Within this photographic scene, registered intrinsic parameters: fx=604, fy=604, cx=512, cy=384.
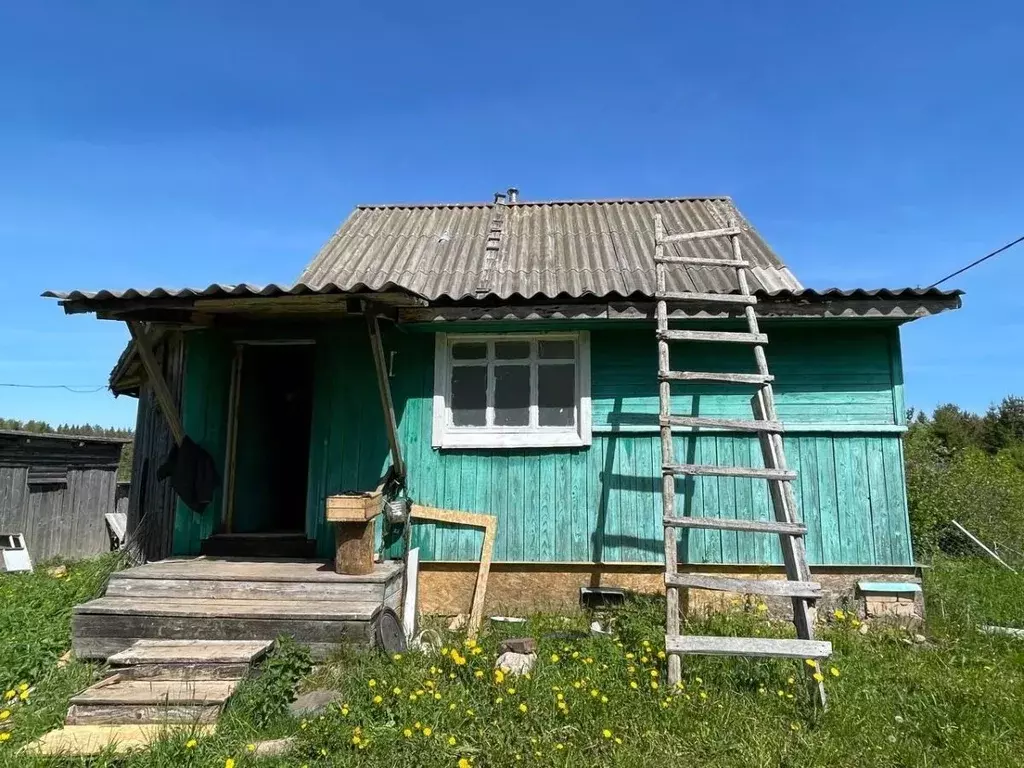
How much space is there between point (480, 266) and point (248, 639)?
4.40 metres

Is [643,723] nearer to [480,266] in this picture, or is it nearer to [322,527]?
[322,527]

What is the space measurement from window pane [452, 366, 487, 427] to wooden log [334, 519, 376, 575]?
1511 mm

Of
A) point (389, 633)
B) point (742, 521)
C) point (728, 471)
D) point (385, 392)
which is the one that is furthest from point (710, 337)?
point (389, 633)

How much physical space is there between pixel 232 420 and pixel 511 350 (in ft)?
9.29

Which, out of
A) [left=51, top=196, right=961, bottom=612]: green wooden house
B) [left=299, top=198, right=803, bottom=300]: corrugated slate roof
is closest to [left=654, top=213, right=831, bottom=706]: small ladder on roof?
[left=51, top=196, right=961, bottom=612]: green wooden house

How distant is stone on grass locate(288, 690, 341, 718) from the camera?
348cm

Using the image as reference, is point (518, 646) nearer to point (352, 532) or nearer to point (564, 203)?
point (352, 532)

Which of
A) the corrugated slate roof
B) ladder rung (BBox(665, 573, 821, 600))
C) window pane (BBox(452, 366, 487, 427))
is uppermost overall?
the corrugated slate roof

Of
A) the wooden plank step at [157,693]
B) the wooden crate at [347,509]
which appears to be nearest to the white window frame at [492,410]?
the wooden crate at [347,509]

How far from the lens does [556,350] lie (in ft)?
18.9

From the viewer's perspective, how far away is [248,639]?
4086mm

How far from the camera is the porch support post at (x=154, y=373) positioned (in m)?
4.95

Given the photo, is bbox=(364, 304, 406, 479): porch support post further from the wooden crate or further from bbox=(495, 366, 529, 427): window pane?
bbox=(495, 366, 529, 427): window pane

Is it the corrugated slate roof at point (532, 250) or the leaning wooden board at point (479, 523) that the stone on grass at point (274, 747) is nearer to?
the leaning wooden board at point (479, 523)
